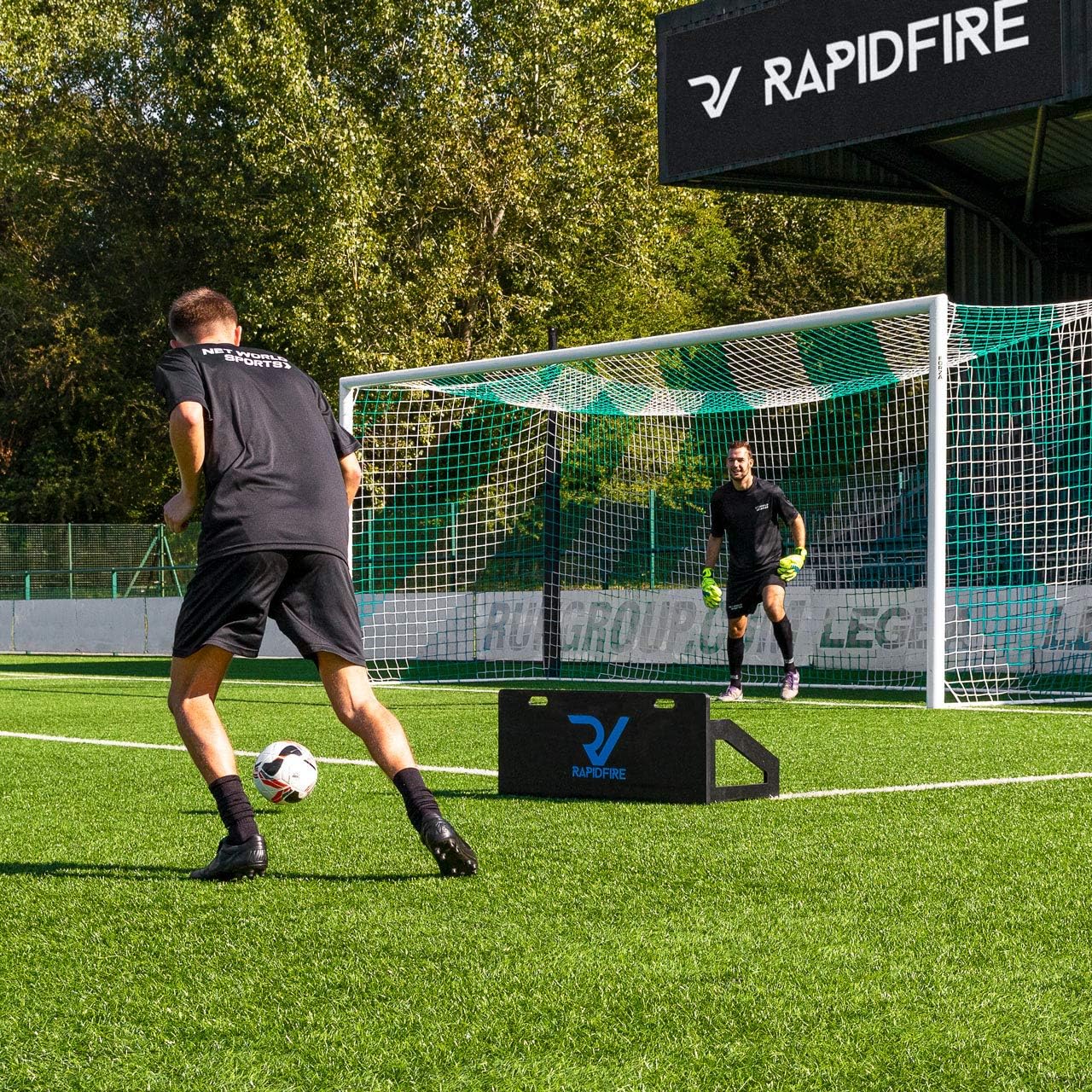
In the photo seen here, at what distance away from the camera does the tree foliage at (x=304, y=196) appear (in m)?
27.9

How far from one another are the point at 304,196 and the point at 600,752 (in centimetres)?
2235

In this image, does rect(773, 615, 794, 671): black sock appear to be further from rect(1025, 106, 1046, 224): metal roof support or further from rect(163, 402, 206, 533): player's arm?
rect(163, 402, 206, 533): player's arm

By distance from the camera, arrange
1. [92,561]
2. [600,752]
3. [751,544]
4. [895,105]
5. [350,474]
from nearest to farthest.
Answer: [350,474] < [600,752] < [751,544] < [895,105] < [92,561]

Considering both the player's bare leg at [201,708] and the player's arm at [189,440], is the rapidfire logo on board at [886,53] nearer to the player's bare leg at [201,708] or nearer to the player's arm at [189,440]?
the player's arm at [189,440]

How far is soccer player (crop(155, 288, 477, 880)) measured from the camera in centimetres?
480

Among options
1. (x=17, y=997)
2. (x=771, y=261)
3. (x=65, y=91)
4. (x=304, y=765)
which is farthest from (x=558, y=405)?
(x=771, y=261)

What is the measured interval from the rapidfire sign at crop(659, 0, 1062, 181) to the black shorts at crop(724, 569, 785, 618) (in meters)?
4.63

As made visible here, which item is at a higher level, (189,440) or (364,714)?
(189,440)

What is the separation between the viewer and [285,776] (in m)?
6.34

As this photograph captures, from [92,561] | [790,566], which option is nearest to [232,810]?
[790,566]

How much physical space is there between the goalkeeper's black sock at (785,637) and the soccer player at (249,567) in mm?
8290

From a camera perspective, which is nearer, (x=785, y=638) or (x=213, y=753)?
(x=213, y=753)

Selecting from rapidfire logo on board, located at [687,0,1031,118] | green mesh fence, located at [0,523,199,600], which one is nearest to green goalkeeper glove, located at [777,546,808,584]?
rapidfire logo on board, located at [687,0,1031,118]

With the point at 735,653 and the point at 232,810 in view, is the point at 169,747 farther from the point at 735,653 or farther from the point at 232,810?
the point at 735,653
